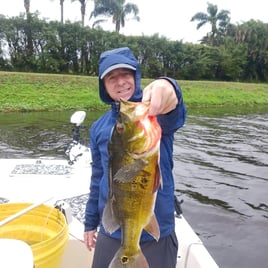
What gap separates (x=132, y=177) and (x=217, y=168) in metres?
9.08

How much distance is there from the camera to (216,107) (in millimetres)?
27484

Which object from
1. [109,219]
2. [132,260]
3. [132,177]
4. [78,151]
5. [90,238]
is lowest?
[78,151]

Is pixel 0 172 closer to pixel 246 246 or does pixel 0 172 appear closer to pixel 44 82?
pixel 246 246

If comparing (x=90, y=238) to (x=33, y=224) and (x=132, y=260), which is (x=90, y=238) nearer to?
(x=33, y=224)

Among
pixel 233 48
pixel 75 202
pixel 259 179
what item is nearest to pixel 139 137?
pixel 75 202

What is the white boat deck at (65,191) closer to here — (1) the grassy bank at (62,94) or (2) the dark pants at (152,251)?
(2) the dark pants at (152,251)

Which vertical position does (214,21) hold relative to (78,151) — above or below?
above

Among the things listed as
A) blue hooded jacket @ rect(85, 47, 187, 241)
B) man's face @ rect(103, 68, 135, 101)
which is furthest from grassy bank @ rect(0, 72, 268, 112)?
man's face @ rect(103, 68, 135, 101)

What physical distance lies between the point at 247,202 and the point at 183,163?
10.9 feet

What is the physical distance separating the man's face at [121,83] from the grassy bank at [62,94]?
19.2m

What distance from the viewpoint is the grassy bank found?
22.3 meters

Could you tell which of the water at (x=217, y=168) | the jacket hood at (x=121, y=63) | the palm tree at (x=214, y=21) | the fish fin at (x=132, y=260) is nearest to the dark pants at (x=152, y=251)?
the fish fin at (x=132, y=260)

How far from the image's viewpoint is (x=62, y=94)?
958 inches

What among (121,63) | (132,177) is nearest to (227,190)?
(121,63)
